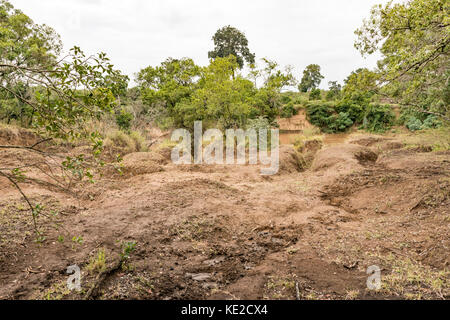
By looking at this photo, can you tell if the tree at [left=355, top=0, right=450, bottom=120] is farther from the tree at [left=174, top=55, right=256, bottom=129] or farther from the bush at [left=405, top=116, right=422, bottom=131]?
the bush at [left=405, top=116, right=422, bottom=131]

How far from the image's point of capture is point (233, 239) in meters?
3.82

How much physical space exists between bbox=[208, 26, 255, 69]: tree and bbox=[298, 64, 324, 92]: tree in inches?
459

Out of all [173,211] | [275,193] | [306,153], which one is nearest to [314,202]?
[275,193]

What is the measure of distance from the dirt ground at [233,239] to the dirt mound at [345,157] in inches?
73.9

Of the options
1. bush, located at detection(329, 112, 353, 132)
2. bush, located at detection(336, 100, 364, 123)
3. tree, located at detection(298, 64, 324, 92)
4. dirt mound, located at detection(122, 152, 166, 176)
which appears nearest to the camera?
dirt mound, located at detection(122, 152, 166, 176)

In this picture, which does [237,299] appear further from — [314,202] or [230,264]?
[314,202]

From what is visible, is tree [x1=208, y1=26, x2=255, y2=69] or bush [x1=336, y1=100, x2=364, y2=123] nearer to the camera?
bush [x1=336, y1=100, x2=364, y2=123]

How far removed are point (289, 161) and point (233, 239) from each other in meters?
6.88

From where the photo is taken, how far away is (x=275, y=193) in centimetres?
632

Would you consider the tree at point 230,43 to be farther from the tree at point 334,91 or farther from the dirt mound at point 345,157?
the dirt mound at point 345,157

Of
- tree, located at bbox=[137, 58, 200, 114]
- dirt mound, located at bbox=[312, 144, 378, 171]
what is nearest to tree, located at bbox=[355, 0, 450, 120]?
dirt mound, located at bbox=[312, 144, 378, 171]

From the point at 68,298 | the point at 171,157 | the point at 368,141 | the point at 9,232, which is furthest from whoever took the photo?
the point at 368,141

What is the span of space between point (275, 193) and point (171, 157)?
257 inches

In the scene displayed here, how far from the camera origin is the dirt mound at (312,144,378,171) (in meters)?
8.66
